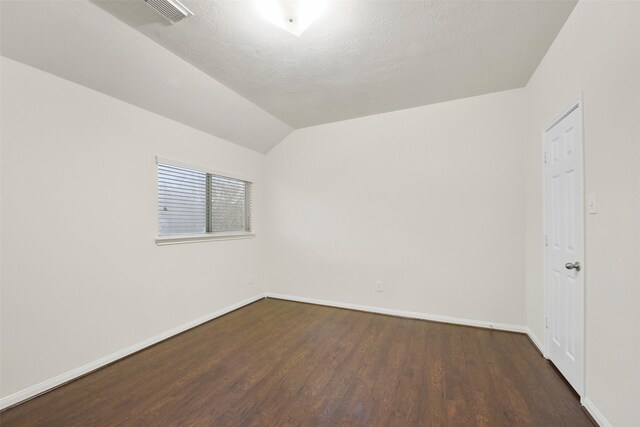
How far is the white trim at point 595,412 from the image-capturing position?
59.6 inches

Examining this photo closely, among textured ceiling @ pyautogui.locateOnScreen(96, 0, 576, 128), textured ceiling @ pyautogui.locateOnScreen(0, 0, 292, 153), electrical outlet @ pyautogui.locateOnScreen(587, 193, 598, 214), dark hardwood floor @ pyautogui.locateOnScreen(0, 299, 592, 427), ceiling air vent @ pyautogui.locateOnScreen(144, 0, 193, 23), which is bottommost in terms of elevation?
dark hardwood floor @ pyautogui.locateOnScreen(0, 299, 592, 427)

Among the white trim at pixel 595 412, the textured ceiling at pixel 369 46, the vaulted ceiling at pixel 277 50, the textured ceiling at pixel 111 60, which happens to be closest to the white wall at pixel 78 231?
the textured ceiling at pixel 111 60

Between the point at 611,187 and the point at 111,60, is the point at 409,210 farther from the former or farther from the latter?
the point at 111,60

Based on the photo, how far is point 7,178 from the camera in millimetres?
1837

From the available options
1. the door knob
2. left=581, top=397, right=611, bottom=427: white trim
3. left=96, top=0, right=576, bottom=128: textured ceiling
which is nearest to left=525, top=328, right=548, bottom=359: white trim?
left=581, top=397, right=611, bottom=427: white trim

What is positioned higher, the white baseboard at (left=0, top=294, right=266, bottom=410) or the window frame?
the window frame

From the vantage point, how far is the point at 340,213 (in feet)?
12.7

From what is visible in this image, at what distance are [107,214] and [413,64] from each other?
125 inches

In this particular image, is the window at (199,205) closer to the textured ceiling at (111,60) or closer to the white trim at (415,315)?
the textured ceiling at (111,60)

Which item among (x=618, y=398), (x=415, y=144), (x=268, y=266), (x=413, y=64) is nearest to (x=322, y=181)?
(x=415, y=144)

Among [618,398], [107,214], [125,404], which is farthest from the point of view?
[107,214]

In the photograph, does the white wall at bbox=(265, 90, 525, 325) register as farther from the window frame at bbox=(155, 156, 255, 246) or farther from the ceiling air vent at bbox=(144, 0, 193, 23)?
the ceiling air vent at bbox=(144, 0, 193, 23)

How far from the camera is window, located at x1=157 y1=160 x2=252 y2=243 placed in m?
2.95

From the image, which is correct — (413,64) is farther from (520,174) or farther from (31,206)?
(31,206)
